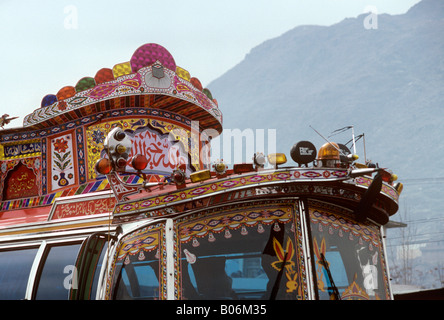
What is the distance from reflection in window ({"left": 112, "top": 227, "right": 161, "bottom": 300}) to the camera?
21.9 feet

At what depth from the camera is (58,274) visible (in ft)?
24.8

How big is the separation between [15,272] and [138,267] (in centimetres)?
235

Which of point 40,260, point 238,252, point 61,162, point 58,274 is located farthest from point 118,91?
point 238,252

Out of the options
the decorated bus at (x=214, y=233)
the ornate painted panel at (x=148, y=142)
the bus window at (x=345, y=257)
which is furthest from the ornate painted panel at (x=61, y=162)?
the bus window at (x=345, y=257)

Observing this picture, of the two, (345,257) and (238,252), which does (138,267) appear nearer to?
(238,252)

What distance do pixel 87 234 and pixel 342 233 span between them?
347cm

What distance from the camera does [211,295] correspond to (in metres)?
6.37

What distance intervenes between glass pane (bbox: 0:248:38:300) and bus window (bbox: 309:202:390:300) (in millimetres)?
4177

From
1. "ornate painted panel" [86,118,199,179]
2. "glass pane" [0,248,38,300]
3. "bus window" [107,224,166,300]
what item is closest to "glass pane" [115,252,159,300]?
"bus window" [107,224,166,300]

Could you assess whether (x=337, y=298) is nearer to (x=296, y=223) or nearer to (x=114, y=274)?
(x=296, y=223)

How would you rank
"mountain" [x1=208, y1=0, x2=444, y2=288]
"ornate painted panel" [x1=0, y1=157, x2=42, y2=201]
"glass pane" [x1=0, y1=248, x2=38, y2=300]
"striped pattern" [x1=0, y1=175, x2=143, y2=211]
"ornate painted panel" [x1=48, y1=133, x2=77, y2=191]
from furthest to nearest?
"mountain" [x1=208, y1=0, x2=444, y2=288], "ornate painted panel" [x1=0, y1=157, x2=42, y2=201], "ornate painted panel" [x1=48, y1=133, x2=77, y2=191], "striped pattern" [x1=0, y1=175, x2=143, y2=211], "glass pane" [x1=0, y1=248, x2=38, y2=300]

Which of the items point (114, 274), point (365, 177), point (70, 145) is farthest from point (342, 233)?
point (70, 145)

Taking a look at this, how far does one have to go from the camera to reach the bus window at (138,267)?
263 inches

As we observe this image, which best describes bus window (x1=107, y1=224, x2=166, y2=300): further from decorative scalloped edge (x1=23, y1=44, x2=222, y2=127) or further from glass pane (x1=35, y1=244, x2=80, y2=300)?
decorative scalloped edge (x1=23, y1=44, x2=222, y2=127)
